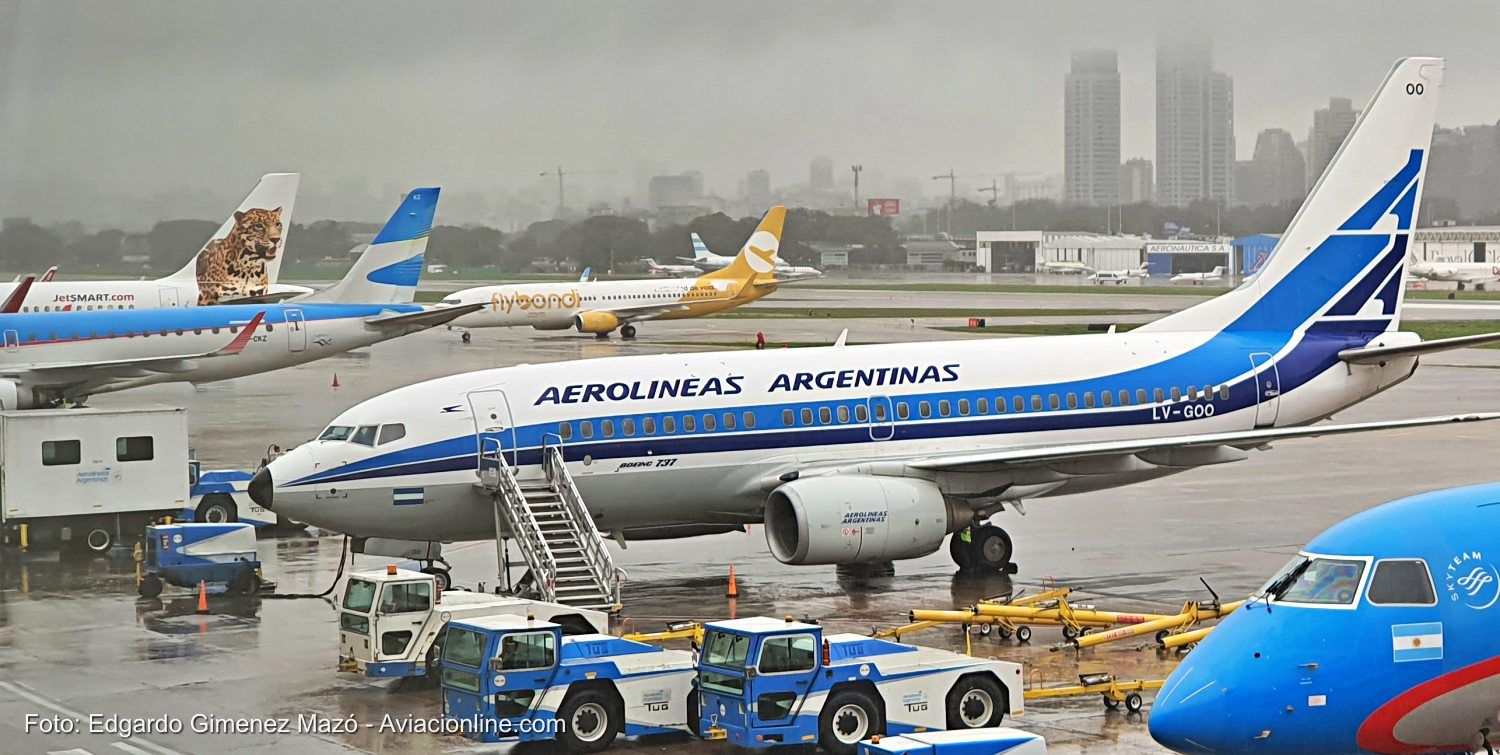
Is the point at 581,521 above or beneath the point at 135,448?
beneath

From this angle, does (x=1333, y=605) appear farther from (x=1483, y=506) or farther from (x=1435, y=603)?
(x=1483, y=506)

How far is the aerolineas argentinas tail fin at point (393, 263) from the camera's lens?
53875 millimetres

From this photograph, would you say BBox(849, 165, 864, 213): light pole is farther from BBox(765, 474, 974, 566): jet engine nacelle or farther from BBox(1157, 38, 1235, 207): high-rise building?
BBox(765, 474, 974, 566): jet engine nacelle

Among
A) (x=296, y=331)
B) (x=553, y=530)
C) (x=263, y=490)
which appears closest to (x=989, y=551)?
(x=553, y=530)

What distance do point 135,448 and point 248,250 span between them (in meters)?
29.0

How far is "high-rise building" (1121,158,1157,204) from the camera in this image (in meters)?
119

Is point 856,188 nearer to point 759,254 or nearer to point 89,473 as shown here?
point 759,254

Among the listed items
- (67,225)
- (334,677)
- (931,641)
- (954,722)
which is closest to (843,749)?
(954,722)

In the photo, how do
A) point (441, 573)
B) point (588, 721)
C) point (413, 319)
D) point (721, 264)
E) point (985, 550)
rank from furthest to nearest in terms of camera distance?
1. point (721, 264)
2. point (413, 319)
3. point (985, 550)
4. point (441, 573)
5. point (588, 721)

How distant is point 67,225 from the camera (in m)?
34.6

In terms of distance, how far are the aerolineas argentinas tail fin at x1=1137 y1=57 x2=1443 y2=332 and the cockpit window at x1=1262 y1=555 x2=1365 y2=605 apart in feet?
54.9

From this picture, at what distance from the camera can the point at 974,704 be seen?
16656 millimetres

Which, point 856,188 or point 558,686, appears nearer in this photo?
point 558,686

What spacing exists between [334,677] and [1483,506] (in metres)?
12.8
